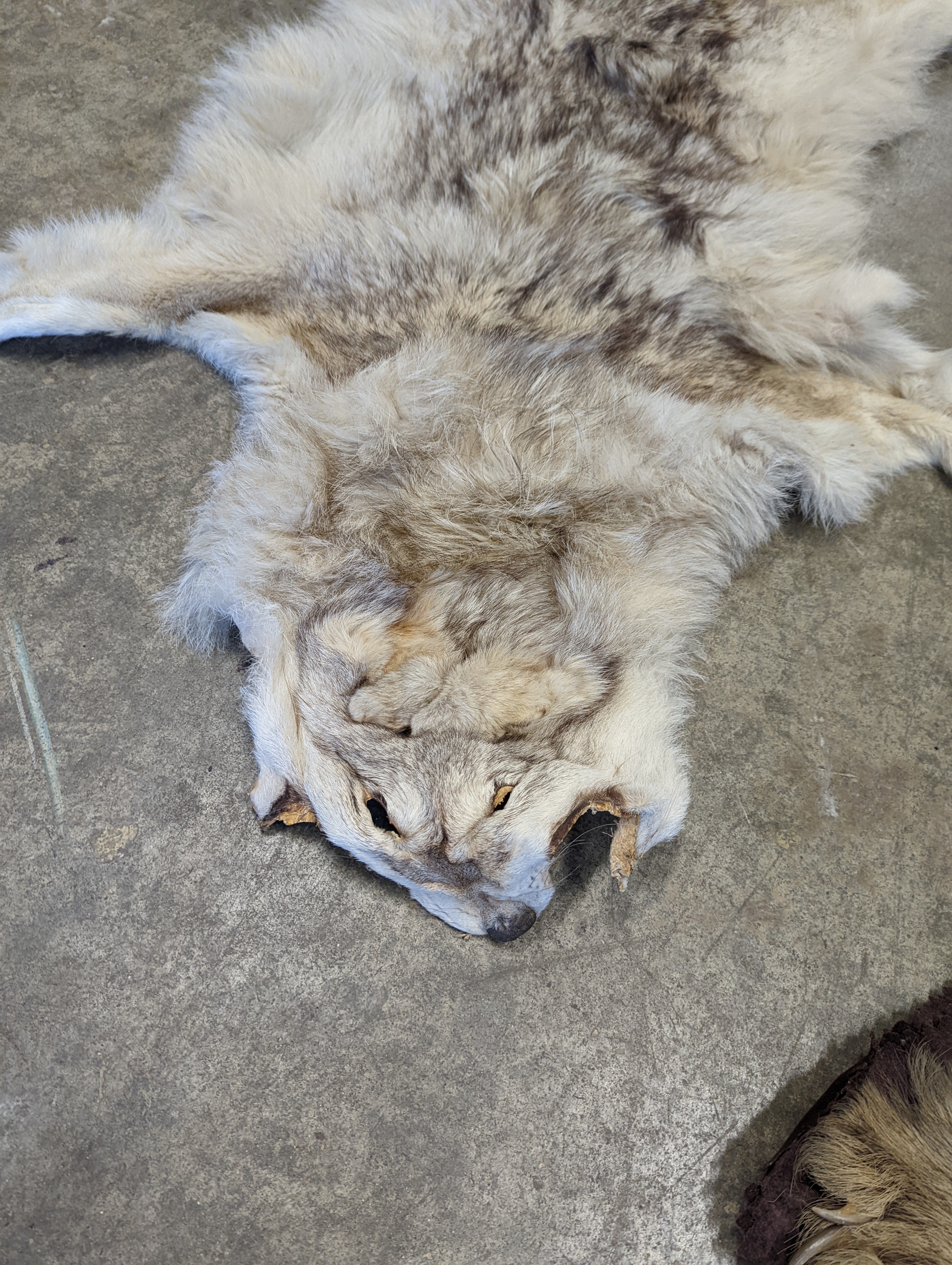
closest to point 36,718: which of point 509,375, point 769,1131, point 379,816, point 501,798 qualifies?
point 379,816

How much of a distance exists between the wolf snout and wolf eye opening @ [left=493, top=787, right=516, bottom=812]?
0.96ft

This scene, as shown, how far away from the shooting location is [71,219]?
2652 mm

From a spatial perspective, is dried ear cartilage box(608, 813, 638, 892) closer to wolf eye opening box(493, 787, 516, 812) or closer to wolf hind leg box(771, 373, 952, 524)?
wolf eye opening box(493, 787, 516, 812)

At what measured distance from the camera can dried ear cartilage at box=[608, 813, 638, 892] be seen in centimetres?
205

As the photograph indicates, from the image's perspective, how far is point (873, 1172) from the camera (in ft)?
6.52

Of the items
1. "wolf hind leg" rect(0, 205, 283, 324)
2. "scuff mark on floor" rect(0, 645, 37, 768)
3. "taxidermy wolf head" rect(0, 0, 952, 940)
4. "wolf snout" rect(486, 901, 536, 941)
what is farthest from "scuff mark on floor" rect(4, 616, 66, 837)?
"wolf snout" rect(486, 901, 536, 941)

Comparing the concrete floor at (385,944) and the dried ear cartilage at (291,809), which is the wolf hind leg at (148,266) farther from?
the dried ear cartilage at (291,809)

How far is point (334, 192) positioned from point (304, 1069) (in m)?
2.72

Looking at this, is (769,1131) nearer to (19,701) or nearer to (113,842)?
(113,842)

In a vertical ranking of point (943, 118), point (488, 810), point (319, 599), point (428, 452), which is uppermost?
point (943, 118)

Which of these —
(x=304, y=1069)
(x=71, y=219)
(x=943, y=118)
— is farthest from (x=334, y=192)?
(x=304, y=1069)

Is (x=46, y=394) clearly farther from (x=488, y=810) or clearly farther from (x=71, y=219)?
(x=488, y=810)

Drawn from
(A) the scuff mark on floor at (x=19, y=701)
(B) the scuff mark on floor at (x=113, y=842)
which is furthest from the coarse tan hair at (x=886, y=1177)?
(A) the scuff mark on floor at (x=19, y=701)

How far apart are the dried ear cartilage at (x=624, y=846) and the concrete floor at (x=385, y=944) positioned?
36cm
